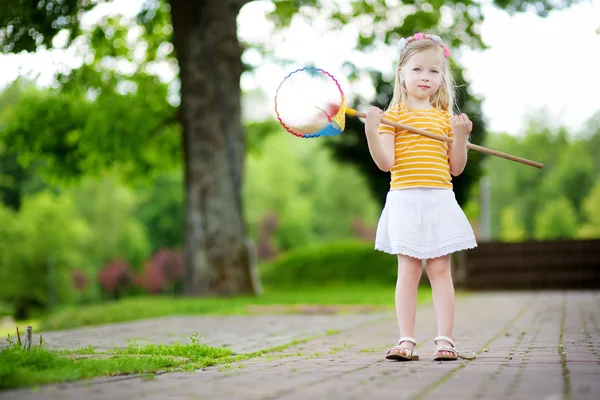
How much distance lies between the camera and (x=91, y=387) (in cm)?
379

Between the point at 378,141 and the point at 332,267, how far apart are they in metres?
20.6

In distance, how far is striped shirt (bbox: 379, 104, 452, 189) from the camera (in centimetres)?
516

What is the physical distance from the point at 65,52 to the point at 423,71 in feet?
34.6

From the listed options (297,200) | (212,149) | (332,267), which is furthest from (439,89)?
(297,200)

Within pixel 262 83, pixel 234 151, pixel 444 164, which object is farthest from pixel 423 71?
pixel 262 83

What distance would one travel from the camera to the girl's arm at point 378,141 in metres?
5.05

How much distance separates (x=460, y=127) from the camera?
16.9 ft

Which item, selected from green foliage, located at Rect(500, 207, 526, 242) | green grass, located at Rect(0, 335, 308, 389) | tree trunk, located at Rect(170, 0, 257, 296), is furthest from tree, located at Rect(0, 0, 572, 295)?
green foliage, located at Rect(500, 207, 526, 242)

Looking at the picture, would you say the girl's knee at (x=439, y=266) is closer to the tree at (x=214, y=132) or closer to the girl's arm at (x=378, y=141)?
the girl's arm at (x=378, y=141)

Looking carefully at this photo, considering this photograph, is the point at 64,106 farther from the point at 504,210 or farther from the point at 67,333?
the point at 504,210

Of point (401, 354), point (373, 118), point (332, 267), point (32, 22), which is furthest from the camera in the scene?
point (332, 267)

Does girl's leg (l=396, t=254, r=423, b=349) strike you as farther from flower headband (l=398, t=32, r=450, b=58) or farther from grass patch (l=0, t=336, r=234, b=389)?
flower headband (l=398, t=32, r=450, b=58)

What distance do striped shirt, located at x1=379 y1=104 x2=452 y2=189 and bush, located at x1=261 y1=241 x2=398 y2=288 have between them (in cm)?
1817

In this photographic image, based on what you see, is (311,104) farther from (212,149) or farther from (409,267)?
(212,149)
